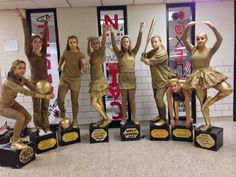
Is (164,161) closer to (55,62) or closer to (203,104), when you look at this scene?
(203,104)

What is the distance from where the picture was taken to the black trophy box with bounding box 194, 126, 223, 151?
2498 mm

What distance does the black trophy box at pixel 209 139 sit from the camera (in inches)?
98.3

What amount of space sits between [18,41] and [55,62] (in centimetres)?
54

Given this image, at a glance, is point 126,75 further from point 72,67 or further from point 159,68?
point 72,67

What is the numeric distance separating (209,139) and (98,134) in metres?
1.23

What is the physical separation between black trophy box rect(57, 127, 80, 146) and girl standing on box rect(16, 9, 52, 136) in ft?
0.52

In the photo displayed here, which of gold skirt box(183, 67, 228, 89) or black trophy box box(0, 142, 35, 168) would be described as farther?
gold skirt box(183, 67, 228, 89)

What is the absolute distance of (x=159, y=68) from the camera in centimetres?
280

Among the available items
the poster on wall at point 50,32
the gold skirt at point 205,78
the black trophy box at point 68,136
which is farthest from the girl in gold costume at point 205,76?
Result: the poster on wall at point 50,32

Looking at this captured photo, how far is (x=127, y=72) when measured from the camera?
2.82 m

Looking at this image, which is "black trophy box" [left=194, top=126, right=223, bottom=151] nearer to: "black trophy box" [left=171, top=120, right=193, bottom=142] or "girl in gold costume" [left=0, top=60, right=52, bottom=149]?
"black trophy box" [left=171, top=120, right=193, bottom=142]

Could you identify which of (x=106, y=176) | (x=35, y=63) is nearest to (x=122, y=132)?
(x=106, y=176)

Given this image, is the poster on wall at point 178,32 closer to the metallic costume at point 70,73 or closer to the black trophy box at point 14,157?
the metallic costume at point 70,73

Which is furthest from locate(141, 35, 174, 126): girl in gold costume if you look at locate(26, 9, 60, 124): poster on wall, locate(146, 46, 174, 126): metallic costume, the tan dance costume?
locate(26, 9, 60, 124): poster on wall
